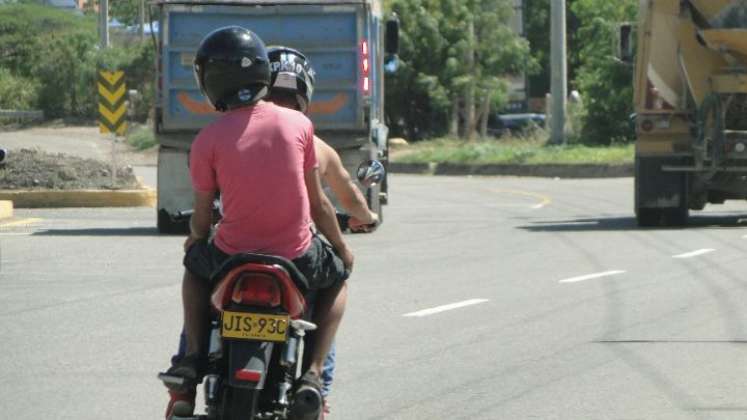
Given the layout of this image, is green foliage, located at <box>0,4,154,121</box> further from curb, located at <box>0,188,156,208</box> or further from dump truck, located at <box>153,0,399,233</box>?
dump truck, located at <box>153,0,399,233</box>

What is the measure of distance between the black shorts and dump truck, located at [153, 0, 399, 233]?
12.9 m

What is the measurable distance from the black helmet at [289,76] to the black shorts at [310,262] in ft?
1.94

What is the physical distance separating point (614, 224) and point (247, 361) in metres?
15.5

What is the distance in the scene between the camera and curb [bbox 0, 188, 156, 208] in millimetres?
23891

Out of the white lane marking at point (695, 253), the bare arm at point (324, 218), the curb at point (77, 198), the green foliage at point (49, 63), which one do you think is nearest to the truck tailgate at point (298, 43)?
the white lane marking at point (695, 253)

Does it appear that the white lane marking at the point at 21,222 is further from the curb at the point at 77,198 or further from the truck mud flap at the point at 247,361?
the truck mud flap at the point at 247,361

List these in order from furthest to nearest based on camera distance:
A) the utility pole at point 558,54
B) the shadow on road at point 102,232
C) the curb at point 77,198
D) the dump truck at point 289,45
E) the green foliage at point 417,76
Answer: the green foliage at point 417,76, the utility pole at point 558,54, the curb at point 77,198, the dump truck at point 289,45, the shadow on road at point 102,232

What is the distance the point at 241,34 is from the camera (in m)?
6.16

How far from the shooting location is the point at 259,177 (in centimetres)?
606

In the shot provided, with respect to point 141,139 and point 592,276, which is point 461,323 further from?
point 141,139

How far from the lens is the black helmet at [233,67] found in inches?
242

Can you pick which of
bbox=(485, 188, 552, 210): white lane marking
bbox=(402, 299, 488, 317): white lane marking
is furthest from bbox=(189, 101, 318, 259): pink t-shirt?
bbox=(485, 188, 552, 210): white lane marking

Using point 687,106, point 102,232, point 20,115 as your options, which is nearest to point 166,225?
point 102,232

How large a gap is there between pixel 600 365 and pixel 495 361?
0.59 meters
